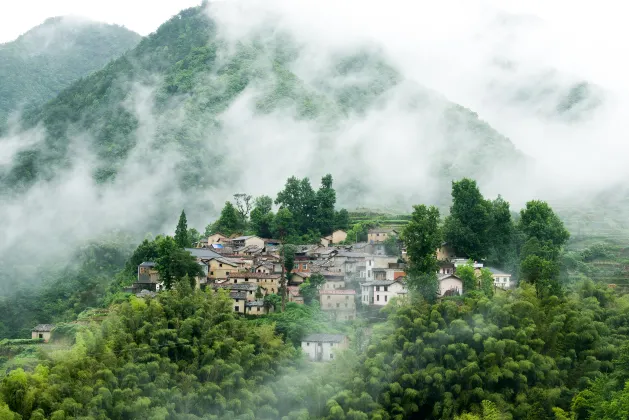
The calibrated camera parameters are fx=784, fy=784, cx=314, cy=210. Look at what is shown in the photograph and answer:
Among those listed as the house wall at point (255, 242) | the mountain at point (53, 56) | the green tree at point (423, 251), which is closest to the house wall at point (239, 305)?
the green tree at point (423, 251)

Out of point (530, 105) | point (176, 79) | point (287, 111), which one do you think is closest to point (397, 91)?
point (287, 111)

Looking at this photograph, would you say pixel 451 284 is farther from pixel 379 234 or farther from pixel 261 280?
pixel 379 234

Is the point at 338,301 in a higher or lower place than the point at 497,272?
lower

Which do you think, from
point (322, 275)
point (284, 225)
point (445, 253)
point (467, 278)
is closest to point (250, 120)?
point (284, 225)

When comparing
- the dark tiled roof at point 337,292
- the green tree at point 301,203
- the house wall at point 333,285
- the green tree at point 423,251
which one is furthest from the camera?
the green tree at point 301,203

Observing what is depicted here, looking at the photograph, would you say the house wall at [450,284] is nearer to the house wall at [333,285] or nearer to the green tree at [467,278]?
the green tree at [467,278]

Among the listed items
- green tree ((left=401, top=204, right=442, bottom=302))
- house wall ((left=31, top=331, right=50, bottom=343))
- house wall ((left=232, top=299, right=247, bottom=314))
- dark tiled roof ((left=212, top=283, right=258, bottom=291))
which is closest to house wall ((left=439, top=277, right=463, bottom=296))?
green tree ((left=401, top=204, right=442, bottom=302))
